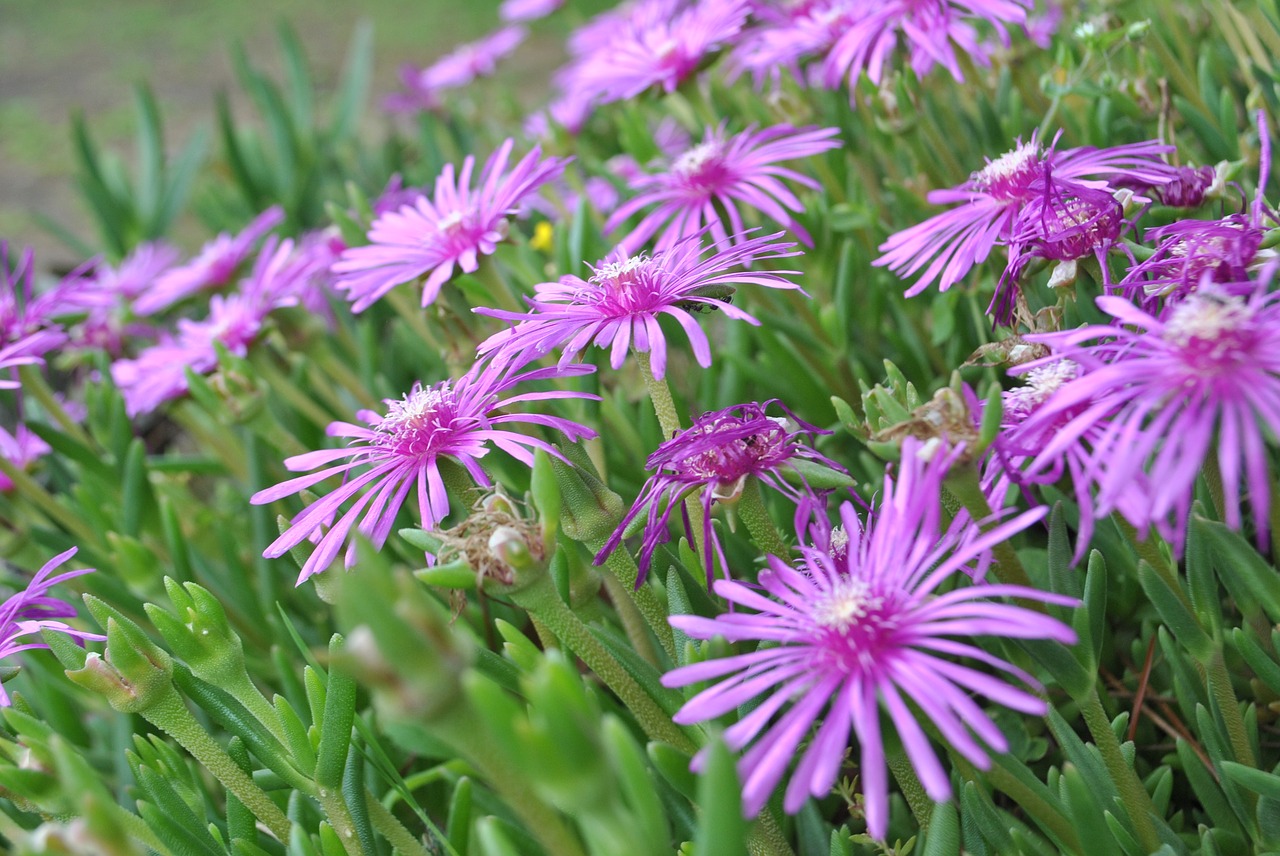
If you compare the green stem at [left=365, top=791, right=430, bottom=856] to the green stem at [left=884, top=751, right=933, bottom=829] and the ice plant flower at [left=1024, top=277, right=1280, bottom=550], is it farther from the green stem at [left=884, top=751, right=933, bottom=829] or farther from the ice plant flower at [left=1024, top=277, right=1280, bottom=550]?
the ice plant flower at [left=1024, top=277, right=1280, bottom=550]

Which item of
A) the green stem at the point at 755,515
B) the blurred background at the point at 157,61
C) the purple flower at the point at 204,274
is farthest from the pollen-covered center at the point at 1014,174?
the blurred background at the point at 157,61

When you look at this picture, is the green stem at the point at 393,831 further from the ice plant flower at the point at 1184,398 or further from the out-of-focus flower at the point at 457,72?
the out-of-focus flower at the point at 457,72

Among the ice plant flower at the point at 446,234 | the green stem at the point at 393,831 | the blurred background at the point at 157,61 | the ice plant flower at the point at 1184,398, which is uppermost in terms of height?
the blurred background at the point at 157,61

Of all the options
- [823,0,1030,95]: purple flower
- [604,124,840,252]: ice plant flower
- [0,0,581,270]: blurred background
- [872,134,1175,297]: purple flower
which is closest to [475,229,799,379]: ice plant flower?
[872,134,1175,297]: purple flower

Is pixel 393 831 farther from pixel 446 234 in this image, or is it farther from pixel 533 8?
pixel 533 8

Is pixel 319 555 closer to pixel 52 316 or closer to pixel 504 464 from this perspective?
pixel 504 464

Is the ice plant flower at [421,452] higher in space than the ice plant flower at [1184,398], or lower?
higher
